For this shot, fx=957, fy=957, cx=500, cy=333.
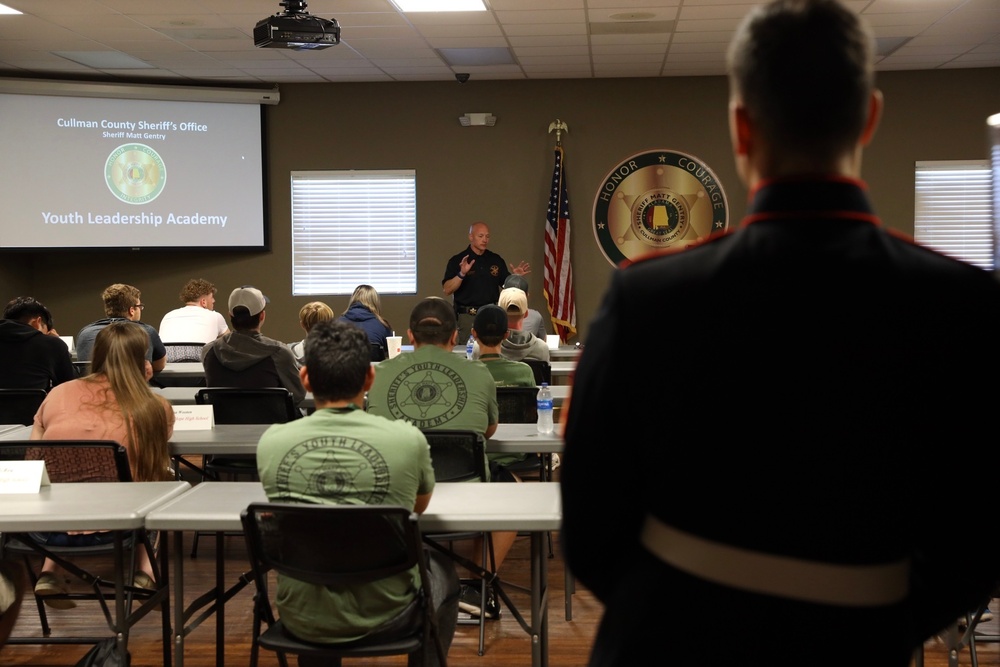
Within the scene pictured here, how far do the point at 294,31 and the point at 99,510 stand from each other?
4446mm

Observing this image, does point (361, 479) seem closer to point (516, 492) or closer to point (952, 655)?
point (516, 492)

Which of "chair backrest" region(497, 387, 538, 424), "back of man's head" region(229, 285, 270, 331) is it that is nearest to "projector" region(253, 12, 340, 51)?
"back of man's head" region(229, 285, 270, 331)

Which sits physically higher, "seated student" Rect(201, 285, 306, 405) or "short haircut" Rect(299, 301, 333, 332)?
"short haircut" Rect(299, 301, 333, 332)

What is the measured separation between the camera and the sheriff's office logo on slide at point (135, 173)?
936 centimetres

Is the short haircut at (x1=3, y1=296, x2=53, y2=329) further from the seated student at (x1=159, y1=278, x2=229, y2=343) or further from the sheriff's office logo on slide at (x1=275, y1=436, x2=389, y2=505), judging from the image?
the sheriff's office logo on slide at (x1=275, y1=436, x2=389, y2=505)

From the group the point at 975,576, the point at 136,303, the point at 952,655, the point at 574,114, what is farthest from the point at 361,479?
the point at 574,114

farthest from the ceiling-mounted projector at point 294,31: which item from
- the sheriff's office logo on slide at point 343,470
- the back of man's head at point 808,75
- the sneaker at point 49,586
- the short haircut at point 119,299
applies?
the back of man's head at point 808,75

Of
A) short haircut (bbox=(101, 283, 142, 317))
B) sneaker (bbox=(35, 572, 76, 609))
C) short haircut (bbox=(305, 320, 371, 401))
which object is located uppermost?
short haircut (bbox=(101, 283, 142, 317))

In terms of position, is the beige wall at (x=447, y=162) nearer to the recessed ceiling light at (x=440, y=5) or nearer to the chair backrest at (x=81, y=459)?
the recessed ceiling light at (x=440, y=5)

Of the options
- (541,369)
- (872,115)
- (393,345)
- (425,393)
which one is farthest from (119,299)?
(872,115)

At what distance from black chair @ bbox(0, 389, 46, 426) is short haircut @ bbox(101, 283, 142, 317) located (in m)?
1.34

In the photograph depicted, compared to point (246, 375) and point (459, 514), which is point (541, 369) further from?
point (459, 514)

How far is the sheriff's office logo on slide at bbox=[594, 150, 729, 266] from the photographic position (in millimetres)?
9594

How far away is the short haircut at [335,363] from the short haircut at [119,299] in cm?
373
